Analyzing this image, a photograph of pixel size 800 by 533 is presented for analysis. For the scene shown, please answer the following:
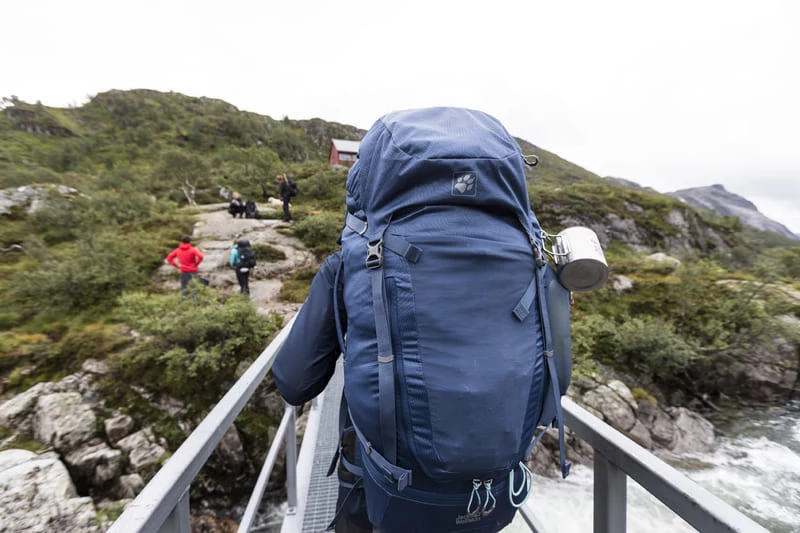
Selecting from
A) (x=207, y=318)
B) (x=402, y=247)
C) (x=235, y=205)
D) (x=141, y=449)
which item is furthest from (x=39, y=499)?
(x=235, y=205)

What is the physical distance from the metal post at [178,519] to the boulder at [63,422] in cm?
630

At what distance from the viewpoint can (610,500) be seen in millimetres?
1262

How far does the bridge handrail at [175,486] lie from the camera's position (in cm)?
76

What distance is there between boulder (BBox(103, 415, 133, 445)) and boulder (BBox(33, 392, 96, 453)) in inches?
7.2

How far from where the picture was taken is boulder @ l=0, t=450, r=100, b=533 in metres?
4.14

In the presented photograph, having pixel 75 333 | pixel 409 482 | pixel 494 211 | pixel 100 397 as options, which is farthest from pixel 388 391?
pixel 75 333

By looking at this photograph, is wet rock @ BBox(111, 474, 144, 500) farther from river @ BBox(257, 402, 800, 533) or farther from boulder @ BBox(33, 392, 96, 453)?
river @ BBox(257, 402, 800, 533)

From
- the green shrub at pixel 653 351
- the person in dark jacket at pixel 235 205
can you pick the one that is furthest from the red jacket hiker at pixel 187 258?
the green shrub at pixel 653 351

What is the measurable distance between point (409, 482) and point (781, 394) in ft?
46.3

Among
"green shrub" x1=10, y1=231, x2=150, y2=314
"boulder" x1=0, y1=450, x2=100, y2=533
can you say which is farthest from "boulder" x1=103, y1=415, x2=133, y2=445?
"green shrub" x1=10, y1=231, x2=150, y2=314

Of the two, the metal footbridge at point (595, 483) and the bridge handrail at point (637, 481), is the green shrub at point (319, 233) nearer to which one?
the metal footbridge at point (595, 483)

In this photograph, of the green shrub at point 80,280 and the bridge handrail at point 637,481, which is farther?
the green shrub at point 80,280

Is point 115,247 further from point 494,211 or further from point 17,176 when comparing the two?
point 17,176

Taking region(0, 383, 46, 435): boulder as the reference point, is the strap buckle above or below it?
above
